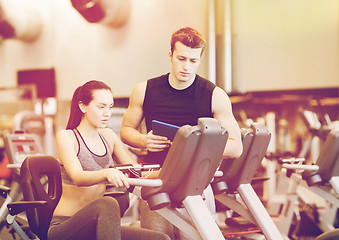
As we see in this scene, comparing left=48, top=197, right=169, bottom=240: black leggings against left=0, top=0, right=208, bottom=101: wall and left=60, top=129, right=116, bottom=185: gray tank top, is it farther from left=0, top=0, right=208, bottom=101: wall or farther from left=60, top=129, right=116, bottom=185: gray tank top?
left=0, top=0, right=208, bottom=101: wall

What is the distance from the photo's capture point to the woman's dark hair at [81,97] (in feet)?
7.80

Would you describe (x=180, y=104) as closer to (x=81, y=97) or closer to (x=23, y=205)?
(x=81, y=97)

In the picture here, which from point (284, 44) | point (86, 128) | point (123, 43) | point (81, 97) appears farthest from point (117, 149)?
point (284, 44)

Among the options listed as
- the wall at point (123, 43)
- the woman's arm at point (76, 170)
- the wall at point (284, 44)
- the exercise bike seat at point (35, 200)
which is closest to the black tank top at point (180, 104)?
the woman's arm at point (76, 170)

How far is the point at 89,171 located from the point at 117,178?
23 centimetres

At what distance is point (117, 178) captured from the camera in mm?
1948

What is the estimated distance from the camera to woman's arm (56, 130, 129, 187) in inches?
77.3

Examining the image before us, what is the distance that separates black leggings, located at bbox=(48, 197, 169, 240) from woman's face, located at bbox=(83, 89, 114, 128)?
460mm

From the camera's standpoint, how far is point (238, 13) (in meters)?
6.32

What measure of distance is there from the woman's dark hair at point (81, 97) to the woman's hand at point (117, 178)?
0.53 metres

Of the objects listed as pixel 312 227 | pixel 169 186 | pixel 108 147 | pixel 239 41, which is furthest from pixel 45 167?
pixel 239 41

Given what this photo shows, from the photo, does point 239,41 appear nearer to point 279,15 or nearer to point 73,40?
point 279,15

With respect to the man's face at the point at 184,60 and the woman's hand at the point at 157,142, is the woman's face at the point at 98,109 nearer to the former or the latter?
the woman's hand at the point at 157,142

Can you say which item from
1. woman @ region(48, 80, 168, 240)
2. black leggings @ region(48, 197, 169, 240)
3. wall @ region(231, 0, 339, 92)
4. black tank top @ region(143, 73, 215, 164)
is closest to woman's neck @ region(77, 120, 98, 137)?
woman @ region(48, 80, 168, 240)
